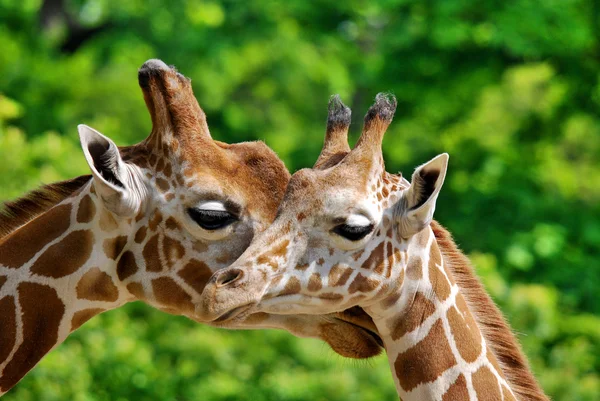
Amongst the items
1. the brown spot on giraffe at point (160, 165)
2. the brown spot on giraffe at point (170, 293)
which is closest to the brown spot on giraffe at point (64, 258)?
the brown spot on giraffe at point (170, 293)

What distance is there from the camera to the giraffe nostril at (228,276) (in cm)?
479

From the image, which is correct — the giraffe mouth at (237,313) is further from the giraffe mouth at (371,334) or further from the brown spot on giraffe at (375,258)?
the giraffe mouth at (371,334)

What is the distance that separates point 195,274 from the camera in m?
5.37

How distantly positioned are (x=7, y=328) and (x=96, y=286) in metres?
0.52

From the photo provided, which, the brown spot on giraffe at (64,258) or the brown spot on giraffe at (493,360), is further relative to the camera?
the brown spot on giraffe at (64,258)

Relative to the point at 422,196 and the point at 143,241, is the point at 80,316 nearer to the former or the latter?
the point at 143,241

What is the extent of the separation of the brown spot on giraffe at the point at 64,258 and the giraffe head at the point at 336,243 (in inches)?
36.0

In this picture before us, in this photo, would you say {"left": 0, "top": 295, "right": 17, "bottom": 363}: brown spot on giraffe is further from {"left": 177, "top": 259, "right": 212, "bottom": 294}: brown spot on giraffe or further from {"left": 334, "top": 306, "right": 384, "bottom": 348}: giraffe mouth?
{"left": 334, "top": 306, "right": 384, "bottom": 348}: giraffe mouth

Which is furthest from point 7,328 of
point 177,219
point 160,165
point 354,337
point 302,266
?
point 354,337

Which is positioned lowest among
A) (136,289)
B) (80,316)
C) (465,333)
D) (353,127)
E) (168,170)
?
(80,316)

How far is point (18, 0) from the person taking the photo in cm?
1831

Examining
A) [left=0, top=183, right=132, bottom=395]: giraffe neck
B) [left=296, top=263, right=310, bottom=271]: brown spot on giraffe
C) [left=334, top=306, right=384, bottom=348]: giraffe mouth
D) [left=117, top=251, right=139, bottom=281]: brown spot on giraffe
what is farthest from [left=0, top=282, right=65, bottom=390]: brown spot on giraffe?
[left=334, top=306, right=384, bottom=348]: giraffe mouth

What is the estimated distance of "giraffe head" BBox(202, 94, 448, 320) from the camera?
4.93m

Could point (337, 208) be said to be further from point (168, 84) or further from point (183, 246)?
point (168, 84)
